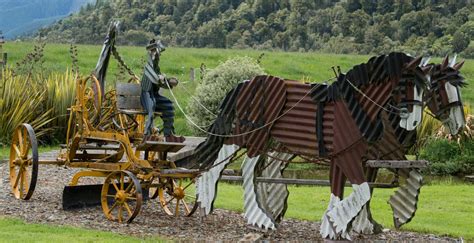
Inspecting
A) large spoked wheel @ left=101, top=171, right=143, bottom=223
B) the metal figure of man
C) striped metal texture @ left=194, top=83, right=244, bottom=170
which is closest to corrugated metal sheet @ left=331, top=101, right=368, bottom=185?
striped metal texture @ left=194, top=83, right=244, bottom=170

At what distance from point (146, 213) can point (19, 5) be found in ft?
399

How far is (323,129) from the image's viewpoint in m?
9.94

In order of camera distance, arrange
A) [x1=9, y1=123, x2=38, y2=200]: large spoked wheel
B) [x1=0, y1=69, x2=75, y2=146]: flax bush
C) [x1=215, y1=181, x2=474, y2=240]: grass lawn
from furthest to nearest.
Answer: [x1=0, y1=69, x2=75, y2=146]: flax bush
[x1=9, y1=123, x2=38, y2=200]: large spoked wheel
[x1=215, y1=181, x2=474, y2=240]: grass lawn

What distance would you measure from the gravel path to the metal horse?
14.1 inches

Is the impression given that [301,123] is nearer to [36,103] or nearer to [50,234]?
[50,234]

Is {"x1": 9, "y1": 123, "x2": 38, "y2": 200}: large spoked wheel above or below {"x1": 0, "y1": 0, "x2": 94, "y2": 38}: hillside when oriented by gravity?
below

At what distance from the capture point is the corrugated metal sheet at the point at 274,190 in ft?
37.0

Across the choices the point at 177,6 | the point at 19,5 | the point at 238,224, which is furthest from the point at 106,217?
the point at 19,5

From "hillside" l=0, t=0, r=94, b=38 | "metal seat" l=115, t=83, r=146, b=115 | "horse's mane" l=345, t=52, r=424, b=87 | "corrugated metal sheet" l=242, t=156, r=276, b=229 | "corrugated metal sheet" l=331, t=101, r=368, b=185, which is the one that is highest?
"hillside" l=0, t=0, r=94, b=38

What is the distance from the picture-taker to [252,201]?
35.4 ft

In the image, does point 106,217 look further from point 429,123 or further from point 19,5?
point 19,5

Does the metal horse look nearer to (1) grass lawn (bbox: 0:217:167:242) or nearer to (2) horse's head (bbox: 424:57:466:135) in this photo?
(2) horse's head (bbox: 424:57:466:135)

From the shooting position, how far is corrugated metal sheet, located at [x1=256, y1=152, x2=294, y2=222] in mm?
11281

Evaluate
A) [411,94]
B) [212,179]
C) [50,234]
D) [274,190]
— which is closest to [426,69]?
[411,94]
